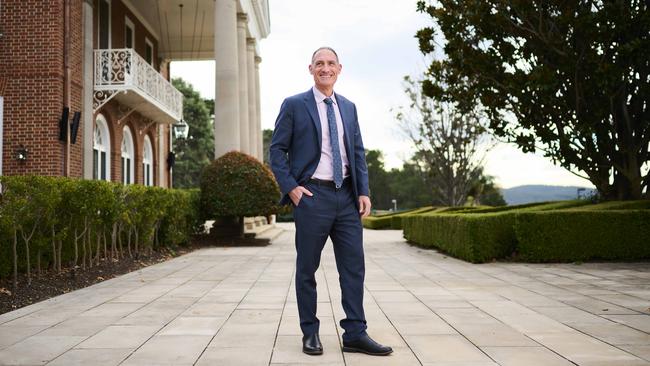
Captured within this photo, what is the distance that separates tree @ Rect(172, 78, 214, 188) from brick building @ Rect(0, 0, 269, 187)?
2782 centimetres

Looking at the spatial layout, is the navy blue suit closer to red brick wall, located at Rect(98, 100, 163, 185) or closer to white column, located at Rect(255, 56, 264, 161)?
red brick wall, located at Rect(98, 100, 163, 185)

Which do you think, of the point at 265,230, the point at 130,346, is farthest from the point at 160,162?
the point at 130,346

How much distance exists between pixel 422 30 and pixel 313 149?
1030cm

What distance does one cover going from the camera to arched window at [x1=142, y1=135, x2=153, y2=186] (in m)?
22.0

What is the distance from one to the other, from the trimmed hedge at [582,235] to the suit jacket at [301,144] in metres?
7.57

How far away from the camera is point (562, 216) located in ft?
35.9

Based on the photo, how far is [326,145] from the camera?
13.9 ft

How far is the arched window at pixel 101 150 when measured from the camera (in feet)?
54.2

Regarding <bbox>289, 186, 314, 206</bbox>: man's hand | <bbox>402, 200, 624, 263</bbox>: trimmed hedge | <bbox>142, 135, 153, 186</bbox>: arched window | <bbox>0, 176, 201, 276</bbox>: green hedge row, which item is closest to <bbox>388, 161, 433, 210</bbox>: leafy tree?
<bbox>142, 135, 153, 186</bbox>: arched window

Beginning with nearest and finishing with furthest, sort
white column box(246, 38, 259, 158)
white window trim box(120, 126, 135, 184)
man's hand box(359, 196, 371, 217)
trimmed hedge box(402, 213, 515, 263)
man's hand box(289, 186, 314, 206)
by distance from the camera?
man's hand box(289, 186, 314, 206), man's hand box(359, 196, 371, 217), trimmed hedge box(402, 213, 515, 263), white window trim box(120, 126, 135, 184), white column box(246, 38, 259, 158)

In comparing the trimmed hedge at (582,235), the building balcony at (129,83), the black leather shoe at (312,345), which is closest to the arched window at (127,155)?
the building balcony at (129,83)

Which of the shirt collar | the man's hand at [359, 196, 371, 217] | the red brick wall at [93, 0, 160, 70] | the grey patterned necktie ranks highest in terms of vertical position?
the red brick wall at [93, 0, 160, 70]

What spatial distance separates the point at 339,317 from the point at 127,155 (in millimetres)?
15823

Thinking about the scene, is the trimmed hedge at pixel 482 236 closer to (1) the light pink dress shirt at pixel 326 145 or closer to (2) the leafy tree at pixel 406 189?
(1) the light pink dress shirt at pixel 326 145
